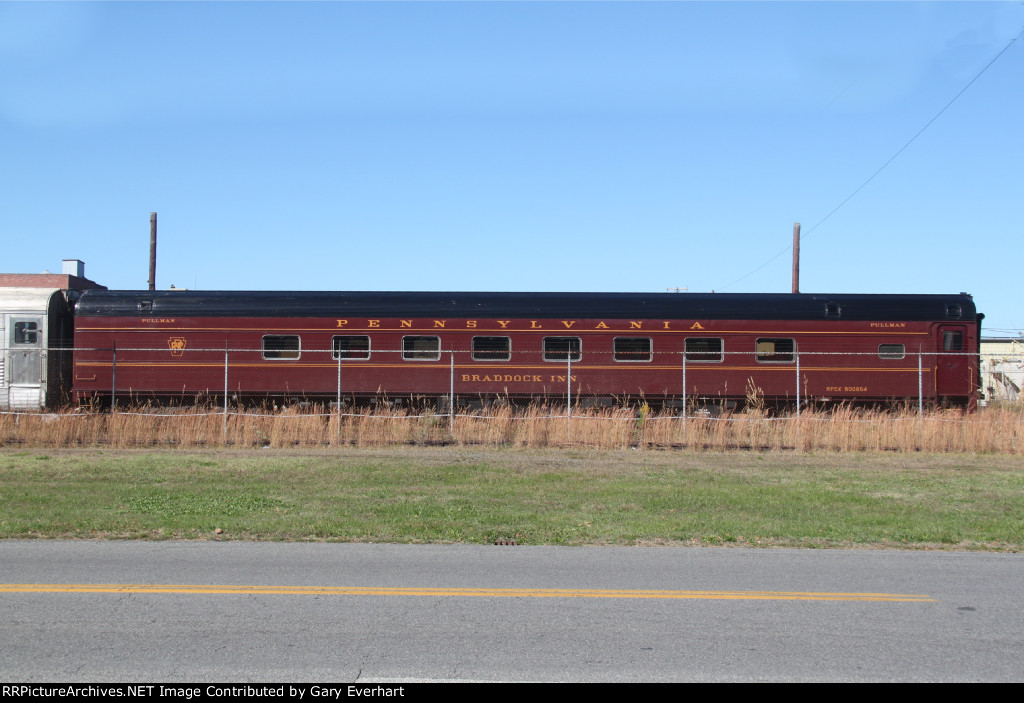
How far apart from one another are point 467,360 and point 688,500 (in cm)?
1121

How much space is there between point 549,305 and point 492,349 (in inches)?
72.0

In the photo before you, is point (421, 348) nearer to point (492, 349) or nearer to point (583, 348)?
point (492, 349)

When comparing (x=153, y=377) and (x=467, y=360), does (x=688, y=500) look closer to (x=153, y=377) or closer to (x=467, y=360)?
(x=467, y=360)

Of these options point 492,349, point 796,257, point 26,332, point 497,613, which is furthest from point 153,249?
point 497,613

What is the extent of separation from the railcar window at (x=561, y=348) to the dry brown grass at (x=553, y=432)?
3.54 metres

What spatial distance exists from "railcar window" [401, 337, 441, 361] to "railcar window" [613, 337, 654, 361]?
14.8 feet

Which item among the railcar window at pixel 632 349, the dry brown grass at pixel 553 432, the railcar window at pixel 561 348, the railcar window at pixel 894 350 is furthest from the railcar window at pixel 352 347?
the railcar window at pixel 894 350

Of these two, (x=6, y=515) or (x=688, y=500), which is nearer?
(x=6, y=515)

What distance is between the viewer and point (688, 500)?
11453mm

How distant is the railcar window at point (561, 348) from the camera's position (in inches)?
865

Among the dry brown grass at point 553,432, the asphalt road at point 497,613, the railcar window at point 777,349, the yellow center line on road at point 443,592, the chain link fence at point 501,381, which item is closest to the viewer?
the asphalt road at point 497,613

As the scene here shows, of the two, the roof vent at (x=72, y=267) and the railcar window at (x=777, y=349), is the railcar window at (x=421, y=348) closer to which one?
the railcar window at (x=777, y=349)

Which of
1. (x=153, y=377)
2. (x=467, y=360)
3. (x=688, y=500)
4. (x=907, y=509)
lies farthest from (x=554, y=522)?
(x=153, y=377)

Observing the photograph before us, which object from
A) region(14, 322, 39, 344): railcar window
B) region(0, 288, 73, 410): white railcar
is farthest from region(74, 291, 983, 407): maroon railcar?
region(14, 322, 39, 344): railcar window
